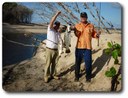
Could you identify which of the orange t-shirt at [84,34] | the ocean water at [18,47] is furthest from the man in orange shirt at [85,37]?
the ocean water at [18,47]

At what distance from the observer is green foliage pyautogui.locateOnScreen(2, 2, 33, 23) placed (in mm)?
2643

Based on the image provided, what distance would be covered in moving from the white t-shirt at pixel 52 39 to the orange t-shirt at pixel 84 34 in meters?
0.16

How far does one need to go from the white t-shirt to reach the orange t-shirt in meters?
0.16

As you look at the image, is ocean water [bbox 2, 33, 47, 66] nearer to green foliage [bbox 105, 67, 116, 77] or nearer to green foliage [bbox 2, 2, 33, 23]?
green foliage [bbox 2, 2, 33, 23]

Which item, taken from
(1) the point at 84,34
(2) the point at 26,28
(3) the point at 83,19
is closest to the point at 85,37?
(1) the point at 84,34

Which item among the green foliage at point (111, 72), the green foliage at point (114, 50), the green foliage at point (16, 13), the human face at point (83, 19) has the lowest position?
the green foliage at point (111, 72)

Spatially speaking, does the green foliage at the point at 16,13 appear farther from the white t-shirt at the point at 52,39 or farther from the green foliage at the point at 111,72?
the green foliage at the point at 111,72

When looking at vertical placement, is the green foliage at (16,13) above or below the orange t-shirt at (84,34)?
above

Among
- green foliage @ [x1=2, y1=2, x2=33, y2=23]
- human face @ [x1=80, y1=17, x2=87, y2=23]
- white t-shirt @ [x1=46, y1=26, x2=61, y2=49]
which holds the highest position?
green foliage @ [x1=2, y1=2, x2=33, y2=23]

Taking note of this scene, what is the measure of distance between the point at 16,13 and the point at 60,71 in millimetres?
599

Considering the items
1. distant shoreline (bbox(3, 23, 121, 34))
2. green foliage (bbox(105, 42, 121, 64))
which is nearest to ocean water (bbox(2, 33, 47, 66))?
distant shoreline (bbox(3, 23, 121, 34))

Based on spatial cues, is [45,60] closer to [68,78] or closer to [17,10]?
[68,78]

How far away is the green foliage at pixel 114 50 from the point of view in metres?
2.63

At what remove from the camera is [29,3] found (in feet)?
8.74
